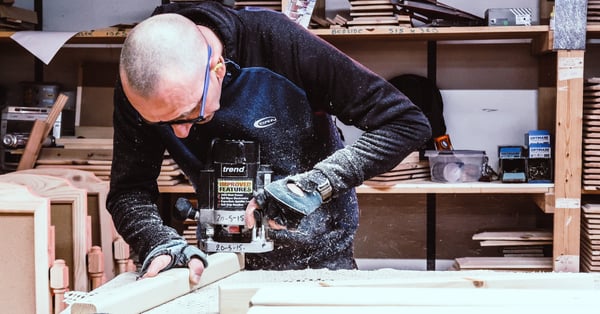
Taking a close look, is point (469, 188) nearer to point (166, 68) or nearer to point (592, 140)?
point (592, 140)

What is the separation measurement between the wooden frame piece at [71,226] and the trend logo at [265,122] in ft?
2.50

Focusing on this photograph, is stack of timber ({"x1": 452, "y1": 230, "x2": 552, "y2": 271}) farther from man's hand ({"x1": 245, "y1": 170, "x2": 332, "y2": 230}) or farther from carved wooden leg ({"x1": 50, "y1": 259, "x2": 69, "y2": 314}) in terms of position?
carved wooden leg ({"x1": 50, "y1": 259, "x2": 69, "y2": 314})

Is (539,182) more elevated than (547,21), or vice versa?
(547,21)

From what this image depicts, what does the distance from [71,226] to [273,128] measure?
870 millimetres

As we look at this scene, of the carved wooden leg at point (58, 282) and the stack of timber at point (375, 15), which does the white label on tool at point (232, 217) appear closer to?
the carved wooden leg at point (58, 282)

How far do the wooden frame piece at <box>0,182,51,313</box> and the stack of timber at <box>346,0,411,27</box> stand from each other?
1.62 meters

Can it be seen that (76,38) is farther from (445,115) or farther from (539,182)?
(539,182)

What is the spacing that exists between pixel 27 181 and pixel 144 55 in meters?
1.13

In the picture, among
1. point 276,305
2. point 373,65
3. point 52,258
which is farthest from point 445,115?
point 276,305

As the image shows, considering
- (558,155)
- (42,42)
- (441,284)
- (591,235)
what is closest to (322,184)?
(441,284)

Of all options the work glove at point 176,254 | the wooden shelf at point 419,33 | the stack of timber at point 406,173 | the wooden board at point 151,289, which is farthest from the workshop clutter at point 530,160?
the work glove at point 176,254

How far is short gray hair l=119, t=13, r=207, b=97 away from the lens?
1.47m

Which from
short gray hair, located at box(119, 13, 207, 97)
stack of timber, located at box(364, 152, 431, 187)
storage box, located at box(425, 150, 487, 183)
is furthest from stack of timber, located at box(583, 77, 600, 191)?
short gray hair, located at box(119, 13, 207, 97)

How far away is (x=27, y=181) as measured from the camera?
2.38 m
